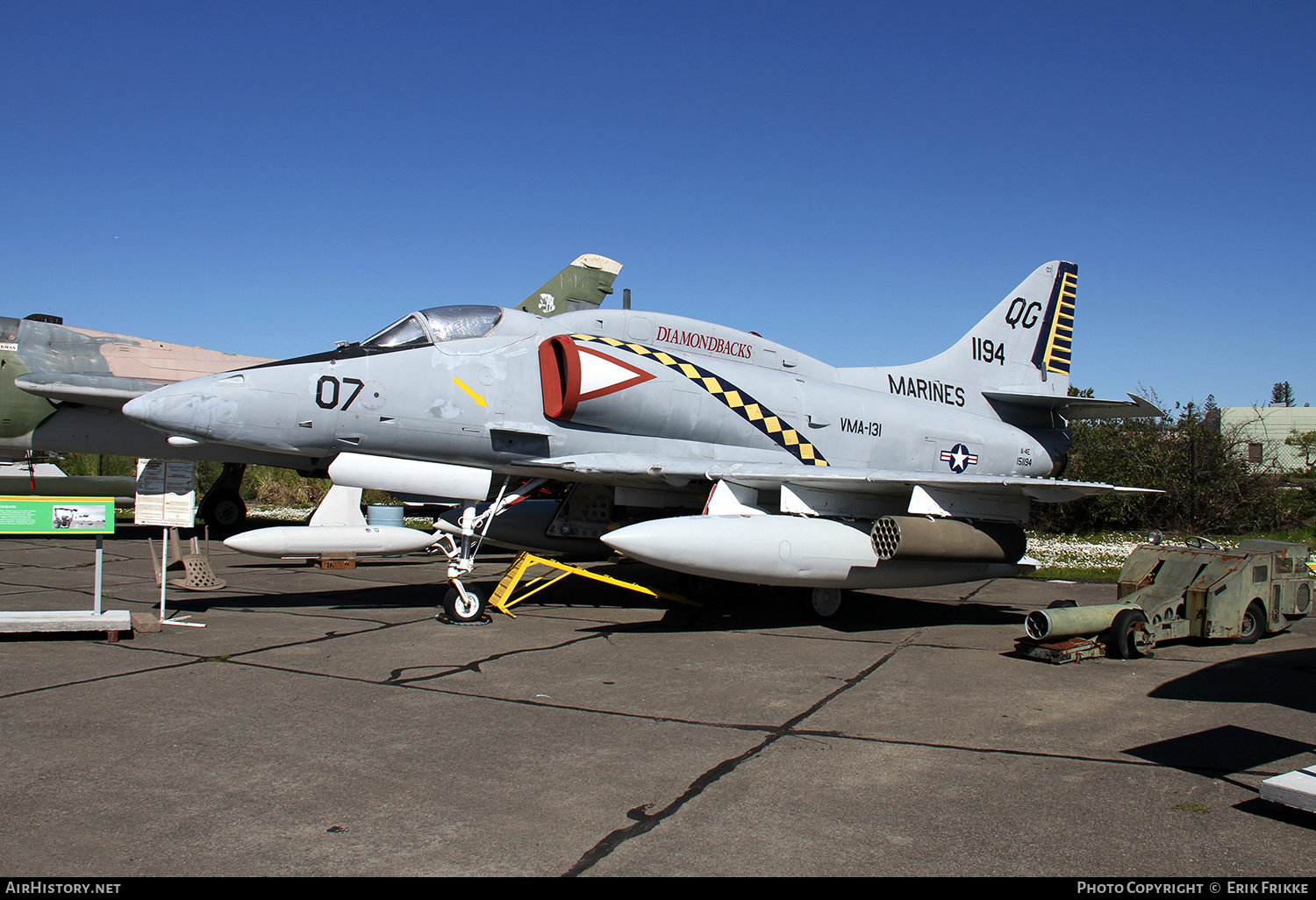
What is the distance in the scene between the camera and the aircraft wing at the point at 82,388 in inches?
596

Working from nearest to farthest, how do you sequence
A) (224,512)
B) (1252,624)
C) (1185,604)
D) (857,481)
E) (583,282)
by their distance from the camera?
(1185,604)
(1252,624)
(857,481)
(583,282)
(224,512)

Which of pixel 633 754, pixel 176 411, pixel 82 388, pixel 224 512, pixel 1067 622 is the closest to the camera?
pixel 633 754

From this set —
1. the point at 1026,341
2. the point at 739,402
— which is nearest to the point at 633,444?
the point at 739,402

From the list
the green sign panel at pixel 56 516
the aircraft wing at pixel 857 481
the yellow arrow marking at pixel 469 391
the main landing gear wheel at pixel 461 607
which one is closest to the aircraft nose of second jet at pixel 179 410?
the green sign panel at pixel 56 516

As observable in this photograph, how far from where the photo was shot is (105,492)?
1861 cm

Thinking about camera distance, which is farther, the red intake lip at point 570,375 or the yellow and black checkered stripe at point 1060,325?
the yellow and black checkered stripe at point 1060,325

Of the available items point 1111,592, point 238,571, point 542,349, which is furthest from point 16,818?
point 1111,592

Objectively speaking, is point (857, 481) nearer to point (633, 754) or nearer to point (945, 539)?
point (945, 539)

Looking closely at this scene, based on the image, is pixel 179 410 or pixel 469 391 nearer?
pixel 179 410

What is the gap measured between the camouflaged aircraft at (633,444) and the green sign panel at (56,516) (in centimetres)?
87

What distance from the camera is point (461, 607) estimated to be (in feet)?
27.5

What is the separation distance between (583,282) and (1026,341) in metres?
7.96

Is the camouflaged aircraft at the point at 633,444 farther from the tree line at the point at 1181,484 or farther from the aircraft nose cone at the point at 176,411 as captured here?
the tree line at the point at 1181,484

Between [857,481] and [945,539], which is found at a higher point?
[857,481]
